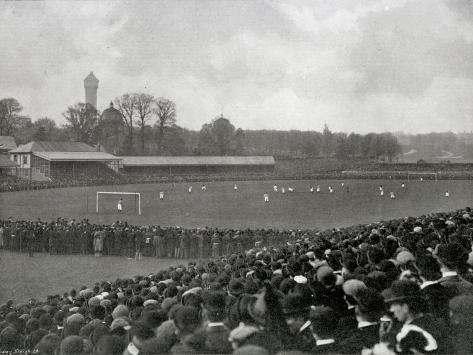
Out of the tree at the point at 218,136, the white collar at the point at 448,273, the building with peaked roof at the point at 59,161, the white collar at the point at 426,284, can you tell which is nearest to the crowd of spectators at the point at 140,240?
the white collar at the point at 448,273

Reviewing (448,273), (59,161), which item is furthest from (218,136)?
(448,273)

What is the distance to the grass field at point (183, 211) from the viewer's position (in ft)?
50.9

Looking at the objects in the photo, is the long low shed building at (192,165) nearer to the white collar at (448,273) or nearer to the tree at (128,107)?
the tree at (128,107)

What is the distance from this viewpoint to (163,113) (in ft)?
270

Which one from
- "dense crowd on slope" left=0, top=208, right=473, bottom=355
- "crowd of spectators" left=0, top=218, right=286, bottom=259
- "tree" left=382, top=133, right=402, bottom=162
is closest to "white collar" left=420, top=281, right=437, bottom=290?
"dense crowd on slope" left=0, top=208, right=473, bottom=355

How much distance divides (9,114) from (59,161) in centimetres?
2765

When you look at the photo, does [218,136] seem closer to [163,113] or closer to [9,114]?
[163,113]

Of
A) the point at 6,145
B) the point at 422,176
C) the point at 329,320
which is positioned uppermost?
the point at 6,145

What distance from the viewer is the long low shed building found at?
207 feet

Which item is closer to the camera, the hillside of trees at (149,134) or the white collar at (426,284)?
the white collar at (426,284)

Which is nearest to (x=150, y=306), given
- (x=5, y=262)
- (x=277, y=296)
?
(x=277, y=296)

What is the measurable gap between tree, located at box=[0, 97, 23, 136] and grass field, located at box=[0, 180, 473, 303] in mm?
35546

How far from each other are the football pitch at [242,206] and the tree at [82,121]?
113 ft

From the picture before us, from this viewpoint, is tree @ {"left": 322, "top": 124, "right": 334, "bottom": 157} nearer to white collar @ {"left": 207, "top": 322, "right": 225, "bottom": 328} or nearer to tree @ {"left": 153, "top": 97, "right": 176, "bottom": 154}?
tree @ {"left": 153, "top": 97, "right": 176, "bottom": 154}
